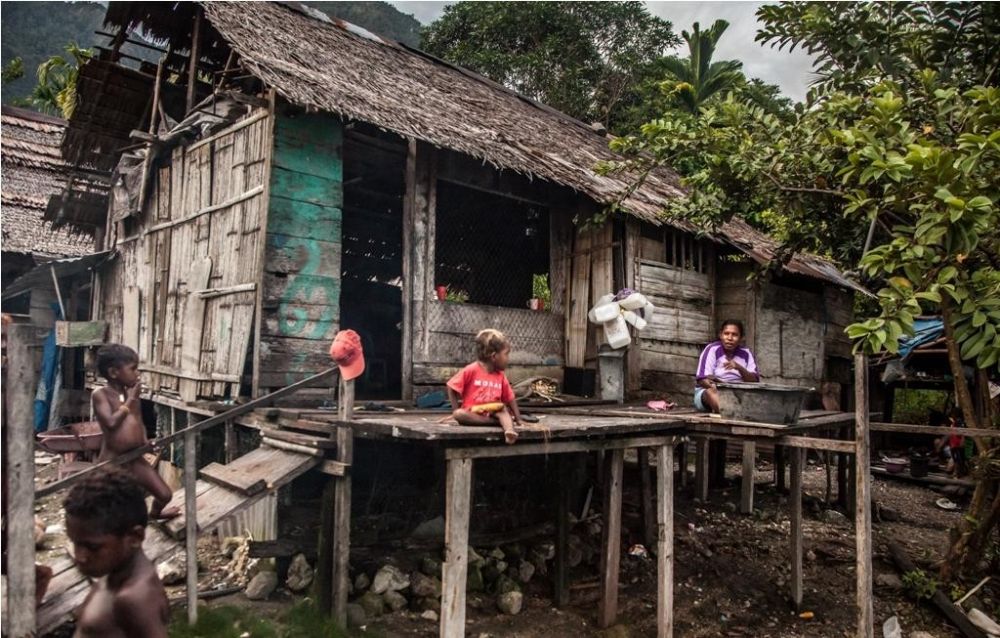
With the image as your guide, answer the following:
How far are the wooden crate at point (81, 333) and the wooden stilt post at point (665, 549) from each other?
9.06 meters

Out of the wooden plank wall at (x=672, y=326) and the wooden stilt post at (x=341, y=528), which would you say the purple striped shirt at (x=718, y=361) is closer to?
the wooden plank wall at (x=672, y=326)

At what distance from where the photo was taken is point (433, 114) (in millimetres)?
7348

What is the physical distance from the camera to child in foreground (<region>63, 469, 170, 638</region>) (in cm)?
228

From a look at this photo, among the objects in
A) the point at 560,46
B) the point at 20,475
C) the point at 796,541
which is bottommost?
the point at 796,541

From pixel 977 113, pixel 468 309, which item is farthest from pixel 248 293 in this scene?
pixel 977 113

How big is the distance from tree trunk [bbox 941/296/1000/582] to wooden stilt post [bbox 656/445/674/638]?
3.23 metres

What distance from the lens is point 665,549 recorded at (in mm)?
5758

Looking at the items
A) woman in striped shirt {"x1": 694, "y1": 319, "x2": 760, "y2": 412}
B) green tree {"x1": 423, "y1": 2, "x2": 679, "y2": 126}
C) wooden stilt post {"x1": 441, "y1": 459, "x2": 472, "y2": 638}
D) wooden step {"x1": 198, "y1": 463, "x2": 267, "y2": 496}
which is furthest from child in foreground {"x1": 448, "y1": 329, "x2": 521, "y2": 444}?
green tree {"x1": 423, "y1": 2, "x2": 679, "y2": 126}

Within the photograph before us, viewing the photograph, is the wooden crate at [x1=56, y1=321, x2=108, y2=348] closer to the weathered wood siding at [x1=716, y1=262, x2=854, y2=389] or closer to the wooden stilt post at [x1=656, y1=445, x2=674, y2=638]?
the wooden stilt post at [x1=656, y1=445, x2=674, y2=638]

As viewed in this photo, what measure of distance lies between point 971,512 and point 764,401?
11.2 feet

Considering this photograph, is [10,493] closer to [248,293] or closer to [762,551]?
[248,293]

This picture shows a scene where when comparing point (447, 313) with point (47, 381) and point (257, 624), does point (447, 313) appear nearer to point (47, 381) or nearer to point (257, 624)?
point (257, 624)

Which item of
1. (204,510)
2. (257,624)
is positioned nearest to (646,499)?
(257,624)

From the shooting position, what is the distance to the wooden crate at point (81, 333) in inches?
401
